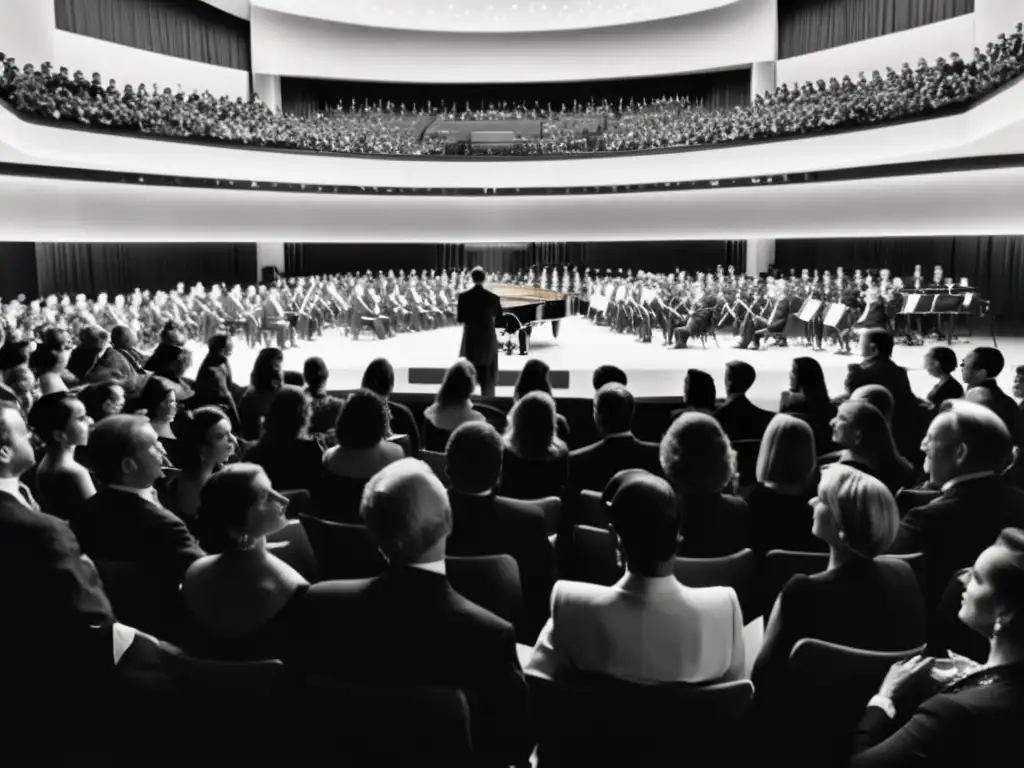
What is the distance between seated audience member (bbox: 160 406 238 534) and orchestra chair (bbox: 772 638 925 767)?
2.38m

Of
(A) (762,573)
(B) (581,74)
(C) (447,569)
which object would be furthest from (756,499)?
(B) (581,74)

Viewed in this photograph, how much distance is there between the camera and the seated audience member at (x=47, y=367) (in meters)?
6.26

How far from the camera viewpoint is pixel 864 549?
2410 mm

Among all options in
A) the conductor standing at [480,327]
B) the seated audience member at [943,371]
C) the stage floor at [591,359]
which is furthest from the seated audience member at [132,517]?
the stage floor at [591,359]

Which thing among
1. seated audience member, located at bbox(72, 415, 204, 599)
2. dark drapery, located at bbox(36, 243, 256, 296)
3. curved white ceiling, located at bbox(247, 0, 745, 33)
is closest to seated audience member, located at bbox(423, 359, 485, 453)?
seated audience member, located at bbox(72, 415, 204, 599)

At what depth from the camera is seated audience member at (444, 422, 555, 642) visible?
3.15m

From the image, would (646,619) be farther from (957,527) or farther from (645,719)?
(957,527)

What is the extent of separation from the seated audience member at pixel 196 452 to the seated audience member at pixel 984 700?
265 cm

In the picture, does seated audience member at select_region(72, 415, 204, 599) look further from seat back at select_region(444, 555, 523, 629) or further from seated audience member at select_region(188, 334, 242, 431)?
seated audience member at select_region(188, 334, 242, 431)

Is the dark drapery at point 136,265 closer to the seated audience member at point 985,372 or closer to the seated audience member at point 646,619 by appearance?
the seated audience member at point 985,372

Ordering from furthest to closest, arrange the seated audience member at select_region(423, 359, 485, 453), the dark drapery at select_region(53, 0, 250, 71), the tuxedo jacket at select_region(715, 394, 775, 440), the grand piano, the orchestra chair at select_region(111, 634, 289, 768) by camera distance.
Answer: the dark drapery at select_region(53, 0, 250, 71) → the grand piano → the tuxedo jacket at select_region(715, 394, 775, 440) → the seated audience member at select_region(423, 359, 485, 453) → the orchestra chair at select_region(111, 634, 289, 768)

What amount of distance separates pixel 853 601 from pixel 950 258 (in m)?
20.4

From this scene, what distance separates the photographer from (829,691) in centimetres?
222

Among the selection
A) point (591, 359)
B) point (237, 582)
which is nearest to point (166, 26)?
point (591, 359)
